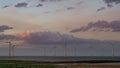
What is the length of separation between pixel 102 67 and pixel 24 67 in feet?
41.5

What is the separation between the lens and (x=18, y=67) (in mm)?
59625

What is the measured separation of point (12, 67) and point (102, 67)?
14.9 m

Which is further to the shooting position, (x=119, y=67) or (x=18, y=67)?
(x=18, y=67)

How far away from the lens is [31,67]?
58.1 metres

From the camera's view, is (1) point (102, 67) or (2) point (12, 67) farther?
(2) point (12, 67)

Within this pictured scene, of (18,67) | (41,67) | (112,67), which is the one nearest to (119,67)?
(112,67)

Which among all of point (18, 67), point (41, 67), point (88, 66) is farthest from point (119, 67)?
point (18, 67)

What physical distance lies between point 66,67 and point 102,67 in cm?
567

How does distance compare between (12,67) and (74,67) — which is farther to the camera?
(12,67)

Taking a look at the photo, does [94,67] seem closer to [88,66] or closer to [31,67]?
[88,66]

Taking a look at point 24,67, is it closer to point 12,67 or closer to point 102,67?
point 12,67

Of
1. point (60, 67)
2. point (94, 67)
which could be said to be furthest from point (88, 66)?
point (60, 67)

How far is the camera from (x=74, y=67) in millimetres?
55906

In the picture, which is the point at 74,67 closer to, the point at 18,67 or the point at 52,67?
the point at 52,67
